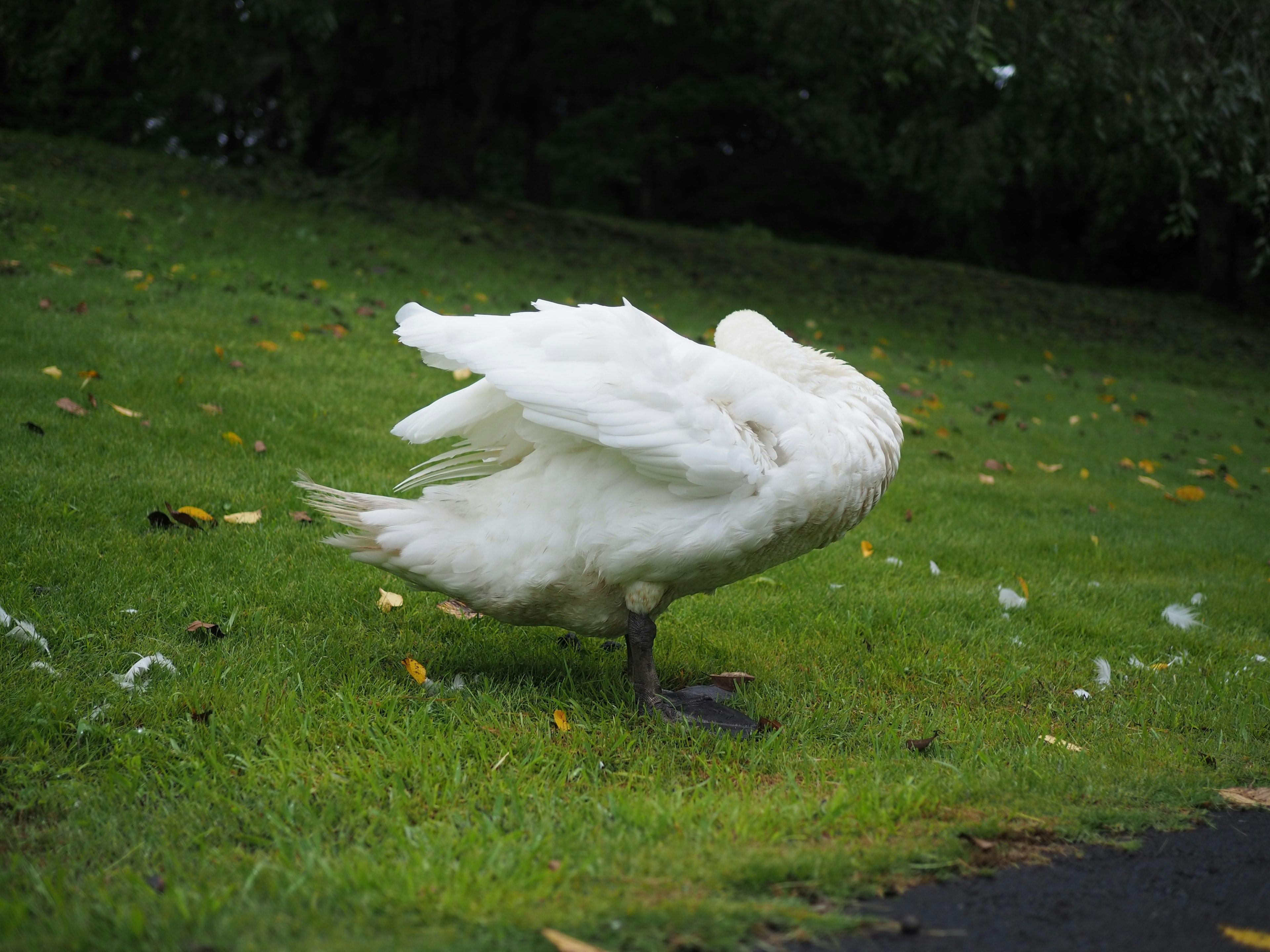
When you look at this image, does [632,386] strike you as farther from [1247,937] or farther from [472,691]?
[1247,937]

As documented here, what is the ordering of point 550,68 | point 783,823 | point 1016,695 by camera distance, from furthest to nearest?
point 550,68, point 1016,695, point 783,823

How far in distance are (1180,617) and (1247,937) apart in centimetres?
283

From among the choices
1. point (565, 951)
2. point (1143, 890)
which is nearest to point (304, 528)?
point (565, 951)

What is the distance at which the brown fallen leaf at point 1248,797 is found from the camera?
9.41 ft

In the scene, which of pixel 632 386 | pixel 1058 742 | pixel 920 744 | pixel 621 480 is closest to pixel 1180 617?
pixel 1058 742

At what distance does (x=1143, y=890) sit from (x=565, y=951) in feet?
4.52

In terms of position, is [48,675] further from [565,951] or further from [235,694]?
[565,951]

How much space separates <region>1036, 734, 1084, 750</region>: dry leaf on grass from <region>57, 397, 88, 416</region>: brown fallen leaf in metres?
4.66

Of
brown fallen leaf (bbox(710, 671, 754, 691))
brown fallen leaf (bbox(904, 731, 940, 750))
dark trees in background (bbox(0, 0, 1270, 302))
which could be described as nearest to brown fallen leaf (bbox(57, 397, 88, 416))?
brown fallen leaf (bbox(710, 671, 754, 691))

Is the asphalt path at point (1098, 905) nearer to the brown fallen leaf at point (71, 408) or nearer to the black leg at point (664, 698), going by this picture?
the black leg at point (664, 698)

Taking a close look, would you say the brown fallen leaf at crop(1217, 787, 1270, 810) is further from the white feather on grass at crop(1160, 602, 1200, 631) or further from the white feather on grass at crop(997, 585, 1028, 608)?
the white feather on grass at crop(1160, 602, 1200, 631)

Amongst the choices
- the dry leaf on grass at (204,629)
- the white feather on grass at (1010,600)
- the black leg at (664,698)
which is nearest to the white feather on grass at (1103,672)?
the white feather on grass at (1010,600)

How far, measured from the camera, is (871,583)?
469 cm

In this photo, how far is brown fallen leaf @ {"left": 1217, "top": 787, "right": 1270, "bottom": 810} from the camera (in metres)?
2.87
